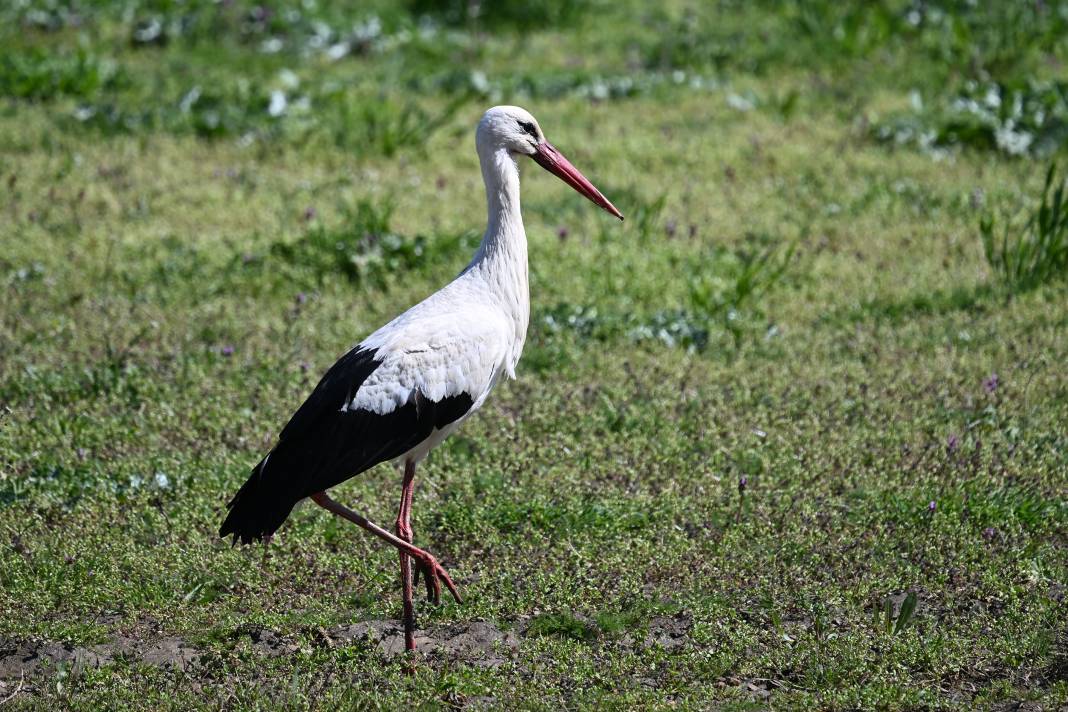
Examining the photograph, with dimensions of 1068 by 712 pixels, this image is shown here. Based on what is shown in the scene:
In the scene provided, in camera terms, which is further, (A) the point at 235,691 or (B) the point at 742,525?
(B) the point at 742,525

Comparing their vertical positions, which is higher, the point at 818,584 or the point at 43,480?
the point at 818,584

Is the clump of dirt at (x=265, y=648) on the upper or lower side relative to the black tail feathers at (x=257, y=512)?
lower

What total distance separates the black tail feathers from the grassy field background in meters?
0.34

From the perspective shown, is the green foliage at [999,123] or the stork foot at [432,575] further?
the green foliage at [999,123]

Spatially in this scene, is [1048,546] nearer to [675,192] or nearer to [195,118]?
[675,192]

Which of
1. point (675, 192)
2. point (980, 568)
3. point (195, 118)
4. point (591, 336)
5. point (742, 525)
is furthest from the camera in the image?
point (195, 118)

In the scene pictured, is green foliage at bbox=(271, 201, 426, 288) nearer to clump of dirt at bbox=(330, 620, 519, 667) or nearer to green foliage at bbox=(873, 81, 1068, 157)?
clump of dirt at bbox=(330, 620, 519, 667)

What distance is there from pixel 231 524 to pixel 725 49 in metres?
8.09

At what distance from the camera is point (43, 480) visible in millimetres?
5348

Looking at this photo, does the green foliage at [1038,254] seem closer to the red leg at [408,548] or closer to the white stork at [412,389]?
the white stork at [412,389]

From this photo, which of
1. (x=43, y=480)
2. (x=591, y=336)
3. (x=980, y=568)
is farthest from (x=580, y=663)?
(x=591, y=336)

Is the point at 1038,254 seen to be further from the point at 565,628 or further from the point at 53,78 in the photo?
the point at 53,78

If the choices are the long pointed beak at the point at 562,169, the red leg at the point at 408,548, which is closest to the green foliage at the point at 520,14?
the long pointed beak at the point at 562,169

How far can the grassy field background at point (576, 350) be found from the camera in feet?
14.5
